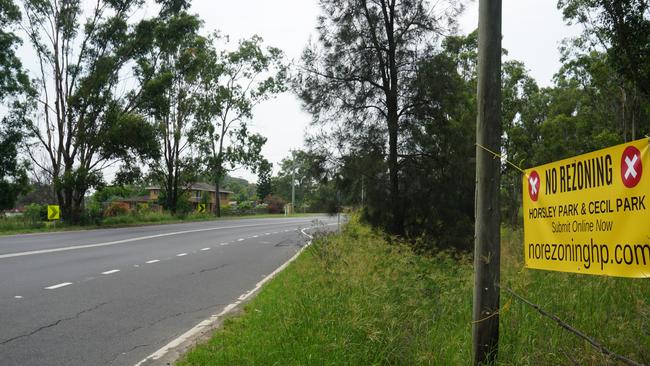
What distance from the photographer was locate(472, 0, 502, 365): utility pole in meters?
4.12

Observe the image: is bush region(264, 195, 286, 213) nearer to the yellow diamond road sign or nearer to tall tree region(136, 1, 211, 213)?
tall tree region(136, 1, 211, 213)

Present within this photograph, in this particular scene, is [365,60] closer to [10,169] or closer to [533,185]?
[533,185]

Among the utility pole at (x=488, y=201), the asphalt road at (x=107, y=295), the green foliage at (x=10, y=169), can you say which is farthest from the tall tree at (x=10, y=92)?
the utility pole at (x=488, y=201)

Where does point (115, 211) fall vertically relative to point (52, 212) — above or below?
below

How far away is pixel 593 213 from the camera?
3.43 metres

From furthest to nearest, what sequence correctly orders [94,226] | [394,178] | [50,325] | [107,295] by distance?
[94,226]
[394,178]
[107,295]
[50,325]

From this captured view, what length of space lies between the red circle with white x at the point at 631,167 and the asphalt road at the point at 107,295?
4.93 metres

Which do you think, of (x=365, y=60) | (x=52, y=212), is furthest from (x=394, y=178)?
(x=52, y=212)

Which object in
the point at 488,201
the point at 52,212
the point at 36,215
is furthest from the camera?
the point at 36,215

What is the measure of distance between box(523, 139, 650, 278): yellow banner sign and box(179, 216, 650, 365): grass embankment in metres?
0.74

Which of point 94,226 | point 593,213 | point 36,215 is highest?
point 593,213

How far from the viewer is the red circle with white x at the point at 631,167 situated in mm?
3074

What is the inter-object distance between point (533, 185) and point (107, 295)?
24.4 ft

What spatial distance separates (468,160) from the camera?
14.0 m
